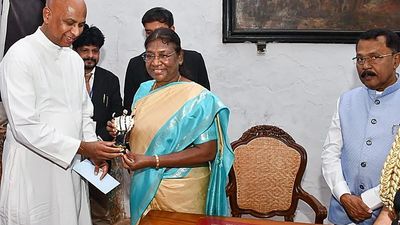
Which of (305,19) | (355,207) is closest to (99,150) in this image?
(355,207)

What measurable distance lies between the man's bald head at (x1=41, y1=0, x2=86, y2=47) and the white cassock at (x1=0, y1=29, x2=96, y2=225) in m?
0.05

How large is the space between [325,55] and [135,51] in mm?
1491

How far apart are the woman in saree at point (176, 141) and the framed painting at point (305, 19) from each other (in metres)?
1.55

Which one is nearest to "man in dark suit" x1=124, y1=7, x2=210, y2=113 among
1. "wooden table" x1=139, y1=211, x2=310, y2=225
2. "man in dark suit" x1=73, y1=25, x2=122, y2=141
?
"man in dark suit" x1=73, y1=25, x2=122, y2=141

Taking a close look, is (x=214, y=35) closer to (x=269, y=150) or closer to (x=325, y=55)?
(x=325, y=55)

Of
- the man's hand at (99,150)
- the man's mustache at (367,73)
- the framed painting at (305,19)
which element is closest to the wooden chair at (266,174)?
the man's mustache at (367,73)

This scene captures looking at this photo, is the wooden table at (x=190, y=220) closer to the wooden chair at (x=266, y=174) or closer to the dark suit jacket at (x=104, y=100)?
the wooden chair at (x=266, y=174)

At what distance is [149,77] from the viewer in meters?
3.53

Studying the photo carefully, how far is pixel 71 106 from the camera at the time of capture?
2.54 metres

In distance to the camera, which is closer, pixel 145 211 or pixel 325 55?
pixel 145 211

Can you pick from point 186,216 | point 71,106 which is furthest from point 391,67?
point 71,106

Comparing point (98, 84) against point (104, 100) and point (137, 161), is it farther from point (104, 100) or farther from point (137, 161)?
point (137, 161)

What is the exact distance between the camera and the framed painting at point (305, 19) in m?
3.77

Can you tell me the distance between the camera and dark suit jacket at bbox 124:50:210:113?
3.47 m
